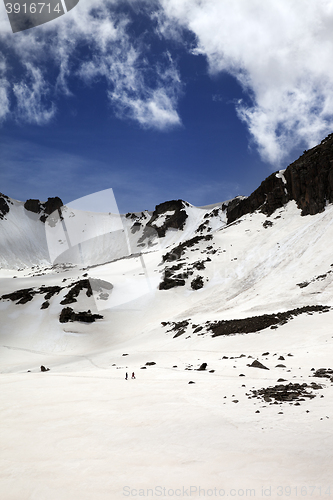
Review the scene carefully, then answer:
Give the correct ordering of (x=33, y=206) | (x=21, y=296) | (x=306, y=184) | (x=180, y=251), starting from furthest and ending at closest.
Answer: (x=33, y=206) < (x=180, y=251) < (x=306, y=184) < (x=21, y=296)

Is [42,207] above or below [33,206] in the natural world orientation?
below

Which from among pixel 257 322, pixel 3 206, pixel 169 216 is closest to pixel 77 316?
pixel 257 322

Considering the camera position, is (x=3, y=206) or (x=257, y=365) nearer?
(x=257, y=365)

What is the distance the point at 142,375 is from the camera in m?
16.3

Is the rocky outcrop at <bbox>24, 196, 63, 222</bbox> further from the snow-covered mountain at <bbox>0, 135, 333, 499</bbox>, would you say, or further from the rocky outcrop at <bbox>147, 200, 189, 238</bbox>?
the snow-covered mountain at <bbox>0, 135, 333, 499</bbox>

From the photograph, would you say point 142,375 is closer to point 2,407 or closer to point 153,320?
point 2,407

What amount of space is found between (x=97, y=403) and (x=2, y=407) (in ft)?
11.0

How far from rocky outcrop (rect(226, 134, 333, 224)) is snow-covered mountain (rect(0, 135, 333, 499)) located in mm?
270

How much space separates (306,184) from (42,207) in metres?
158

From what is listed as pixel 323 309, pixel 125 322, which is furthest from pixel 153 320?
pixel 323 309

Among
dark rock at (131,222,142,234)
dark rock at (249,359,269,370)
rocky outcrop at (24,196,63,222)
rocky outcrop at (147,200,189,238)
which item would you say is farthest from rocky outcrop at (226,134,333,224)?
rocky outcrop at (24,196,63,222)

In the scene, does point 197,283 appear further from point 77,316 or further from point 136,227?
point 136,227

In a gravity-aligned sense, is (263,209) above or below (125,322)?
above

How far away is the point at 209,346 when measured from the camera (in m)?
23.6
